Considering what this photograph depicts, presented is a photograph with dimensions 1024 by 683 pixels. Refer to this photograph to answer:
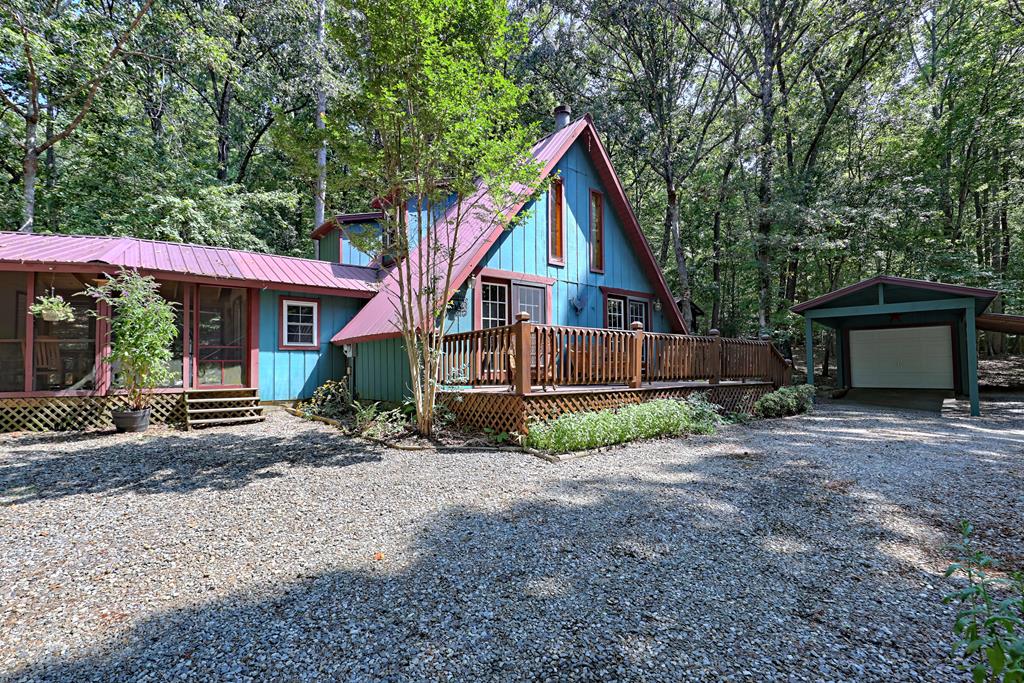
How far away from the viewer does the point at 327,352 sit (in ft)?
39.2

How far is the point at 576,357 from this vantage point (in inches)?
302

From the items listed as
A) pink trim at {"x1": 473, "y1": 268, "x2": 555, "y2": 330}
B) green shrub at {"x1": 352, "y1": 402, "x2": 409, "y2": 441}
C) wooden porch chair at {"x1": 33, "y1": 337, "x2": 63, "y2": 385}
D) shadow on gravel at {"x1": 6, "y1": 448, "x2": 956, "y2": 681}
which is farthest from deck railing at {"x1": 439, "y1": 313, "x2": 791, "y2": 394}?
wooden porch chair at {"x1": 33, "y1": 337, "x2": 63, "y2": 385}

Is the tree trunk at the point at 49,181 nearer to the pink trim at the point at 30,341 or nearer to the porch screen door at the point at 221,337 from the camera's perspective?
the pink trim at the point at 30,341

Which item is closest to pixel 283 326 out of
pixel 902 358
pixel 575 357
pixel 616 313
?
pixel 575 357

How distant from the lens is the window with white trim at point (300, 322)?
37.3 ft

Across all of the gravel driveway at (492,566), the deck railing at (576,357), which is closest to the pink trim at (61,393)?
the gravel driveway at (492,566)

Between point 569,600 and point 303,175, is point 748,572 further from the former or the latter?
point 303,175

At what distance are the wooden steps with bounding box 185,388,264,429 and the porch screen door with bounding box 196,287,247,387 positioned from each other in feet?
1.63

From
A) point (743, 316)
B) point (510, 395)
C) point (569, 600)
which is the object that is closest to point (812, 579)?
point (569, 600)

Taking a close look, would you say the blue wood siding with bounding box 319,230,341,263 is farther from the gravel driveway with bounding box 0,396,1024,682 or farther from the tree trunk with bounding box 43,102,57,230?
the gravel driveway with bounding box 0,396,1024,682

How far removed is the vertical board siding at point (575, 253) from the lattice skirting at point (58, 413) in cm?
657

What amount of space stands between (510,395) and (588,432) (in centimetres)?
121

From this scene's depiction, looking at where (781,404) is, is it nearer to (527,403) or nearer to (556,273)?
(556,273)

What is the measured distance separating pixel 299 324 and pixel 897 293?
1438 cm
